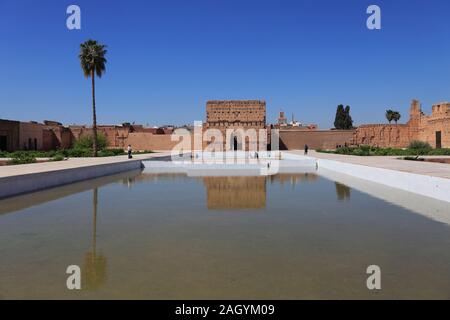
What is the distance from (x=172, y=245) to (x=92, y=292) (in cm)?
144

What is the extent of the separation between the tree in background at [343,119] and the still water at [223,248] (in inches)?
1866

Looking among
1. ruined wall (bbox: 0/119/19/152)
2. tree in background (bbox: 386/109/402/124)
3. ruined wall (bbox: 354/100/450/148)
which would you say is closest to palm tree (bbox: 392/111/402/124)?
tree in background (bbox: 386/109/402/124)

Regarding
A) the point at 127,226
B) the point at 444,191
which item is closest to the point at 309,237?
the point at 127,226

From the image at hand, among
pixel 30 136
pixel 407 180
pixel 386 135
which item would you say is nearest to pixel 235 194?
pixel 407 180

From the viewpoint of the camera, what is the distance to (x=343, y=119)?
53.6 metres

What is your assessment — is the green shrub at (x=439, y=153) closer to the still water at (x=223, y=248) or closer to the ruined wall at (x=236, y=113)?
the still water at (x=223, y=248)

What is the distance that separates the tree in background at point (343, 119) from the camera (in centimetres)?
5341

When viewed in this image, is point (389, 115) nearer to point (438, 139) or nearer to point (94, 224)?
point (438, 139)

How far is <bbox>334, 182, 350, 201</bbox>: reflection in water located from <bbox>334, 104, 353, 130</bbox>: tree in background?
44.4m

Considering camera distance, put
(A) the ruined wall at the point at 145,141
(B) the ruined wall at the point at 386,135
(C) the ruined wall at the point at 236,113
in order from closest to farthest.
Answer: (B) the ruined wall at the point at 386,135 → (C) the ruined wall at the point at 236,113 → (A) the ruined wall at the point at 145,141

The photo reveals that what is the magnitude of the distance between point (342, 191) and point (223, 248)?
19.2 feet

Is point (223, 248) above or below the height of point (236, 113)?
below

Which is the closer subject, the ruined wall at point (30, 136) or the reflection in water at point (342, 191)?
the reflection in water at point (342, 191)

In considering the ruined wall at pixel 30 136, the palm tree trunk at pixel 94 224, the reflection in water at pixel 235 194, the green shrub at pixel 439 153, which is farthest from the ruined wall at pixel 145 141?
the palm tree trunk at pixel 94 224
